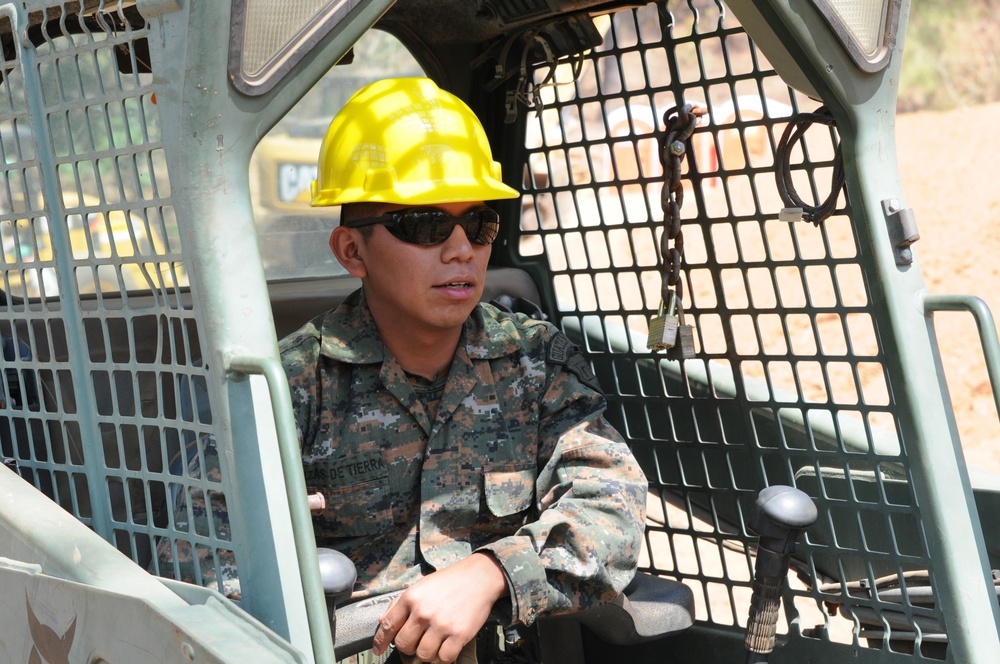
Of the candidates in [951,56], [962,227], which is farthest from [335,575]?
[951,56]

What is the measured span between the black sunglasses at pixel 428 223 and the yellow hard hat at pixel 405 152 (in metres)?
0.03

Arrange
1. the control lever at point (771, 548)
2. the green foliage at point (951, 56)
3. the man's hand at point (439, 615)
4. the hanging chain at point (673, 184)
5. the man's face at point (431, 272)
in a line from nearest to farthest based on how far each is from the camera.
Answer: the man's hand at point (439, 615) → the control lever at point (771, 548) → the man's face at point (431, 272) → the hanging chain at point (673, 184) → the green foliage at point (951, 56)

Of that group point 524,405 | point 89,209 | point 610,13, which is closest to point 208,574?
point 89,209

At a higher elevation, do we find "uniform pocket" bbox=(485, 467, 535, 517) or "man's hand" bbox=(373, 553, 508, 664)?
"uniform pocket" bbox=(485, 467, 535, 517)

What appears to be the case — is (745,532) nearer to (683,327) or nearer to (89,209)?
(683,327)

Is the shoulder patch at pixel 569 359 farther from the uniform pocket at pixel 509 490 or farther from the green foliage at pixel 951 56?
the green foliage at pixel 951 56

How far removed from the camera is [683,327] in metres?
2.30

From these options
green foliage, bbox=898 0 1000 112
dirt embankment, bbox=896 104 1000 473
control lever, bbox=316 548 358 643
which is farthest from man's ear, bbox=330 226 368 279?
green foliage, bbox=898 0 1000 112

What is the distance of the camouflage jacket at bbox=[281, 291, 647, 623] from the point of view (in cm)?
206

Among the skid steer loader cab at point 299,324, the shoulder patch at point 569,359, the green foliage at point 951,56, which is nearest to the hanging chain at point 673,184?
the skid steer loader cab at point 299,324

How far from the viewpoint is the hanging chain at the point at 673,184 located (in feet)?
7.35

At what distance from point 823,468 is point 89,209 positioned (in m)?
1.56

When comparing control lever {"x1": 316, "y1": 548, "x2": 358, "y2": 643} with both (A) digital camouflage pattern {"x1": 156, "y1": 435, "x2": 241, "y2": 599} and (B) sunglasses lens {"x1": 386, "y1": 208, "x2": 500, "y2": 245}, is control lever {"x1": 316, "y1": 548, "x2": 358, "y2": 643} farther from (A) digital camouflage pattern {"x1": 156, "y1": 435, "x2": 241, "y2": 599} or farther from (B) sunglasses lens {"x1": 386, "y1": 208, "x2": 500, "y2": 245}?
(B) sunglasses lens {"x1": 386, "y1": 208, "x2": 500, "y2": 245}

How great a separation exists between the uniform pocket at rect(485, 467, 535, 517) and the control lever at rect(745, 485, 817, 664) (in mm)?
417
